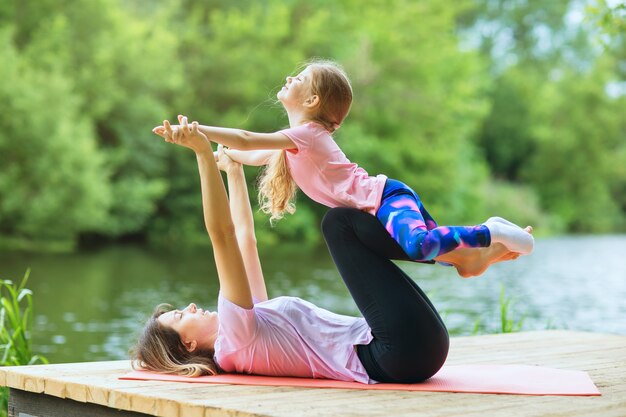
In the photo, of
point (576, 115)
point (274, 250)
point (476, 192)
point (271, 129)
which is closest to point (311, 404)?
point (274, 250)

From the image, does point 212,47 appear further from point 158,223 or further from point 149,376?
point 149,376

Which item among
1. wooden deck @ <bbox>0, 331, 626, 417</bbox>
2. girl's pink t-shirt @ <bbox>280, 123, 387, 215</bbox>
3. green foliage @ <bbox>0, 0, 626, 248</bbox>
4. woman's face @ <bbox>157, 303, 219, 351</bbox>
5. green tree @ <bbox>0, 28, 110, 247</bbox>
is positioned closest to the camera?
wooden deck @ <bbox>0, 331, 626, 417</bbox>

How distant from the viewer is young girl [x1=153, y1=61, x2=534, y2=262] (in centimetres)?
344

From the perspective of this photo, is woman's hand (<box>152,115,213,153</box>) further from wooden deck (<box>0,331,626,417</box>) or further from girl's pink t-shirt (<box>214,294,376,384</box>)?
wooden deck (<box>0,331,626,417</box>)

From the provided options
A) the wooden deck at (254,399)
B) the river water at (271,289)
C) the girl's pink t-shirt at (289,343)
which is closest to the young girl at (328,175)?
the girl's pink t-shirt at (289,343)

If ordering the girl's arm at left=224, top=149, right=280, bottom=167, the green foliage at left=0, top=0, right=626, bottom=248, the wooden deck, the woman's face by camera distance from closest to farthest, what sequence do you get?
1. the wooden deck
2. the woman's face
3. the girl's arm at left=224, top=149, right=280, bottom=167
4. the green foliage at left=0, top=0, right=626, bottom=248

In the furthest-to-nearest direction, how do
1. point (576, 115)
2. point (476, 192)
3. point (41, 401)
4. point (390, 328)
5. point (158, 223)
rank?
point (576, 115) < point (476, 192) < point (158, 223) < point (41, 401) < point (390, 328)

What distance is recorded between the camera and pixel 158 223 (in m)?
24.4

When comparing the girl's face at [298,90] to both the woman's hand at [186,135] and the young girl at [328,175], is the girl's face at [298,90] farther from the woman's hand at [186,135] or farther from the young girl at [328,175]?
the woman's hand at [186,135]

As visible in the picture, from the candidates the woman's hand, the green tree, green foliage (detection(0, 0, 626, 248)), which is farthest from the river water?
the woman's hand

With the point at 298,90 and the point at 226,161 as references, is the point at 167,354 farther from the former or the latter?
the point at 298,90

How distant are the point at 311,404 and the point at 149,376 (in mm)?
749

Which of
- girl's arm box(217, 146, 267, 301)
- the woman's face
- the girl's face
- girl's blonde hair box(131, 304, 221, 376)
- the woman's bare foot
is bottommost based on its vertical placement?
girl's blonde hair box(131, 304, 221, 376)

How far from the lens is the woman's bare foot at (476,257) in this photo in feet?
12.0
